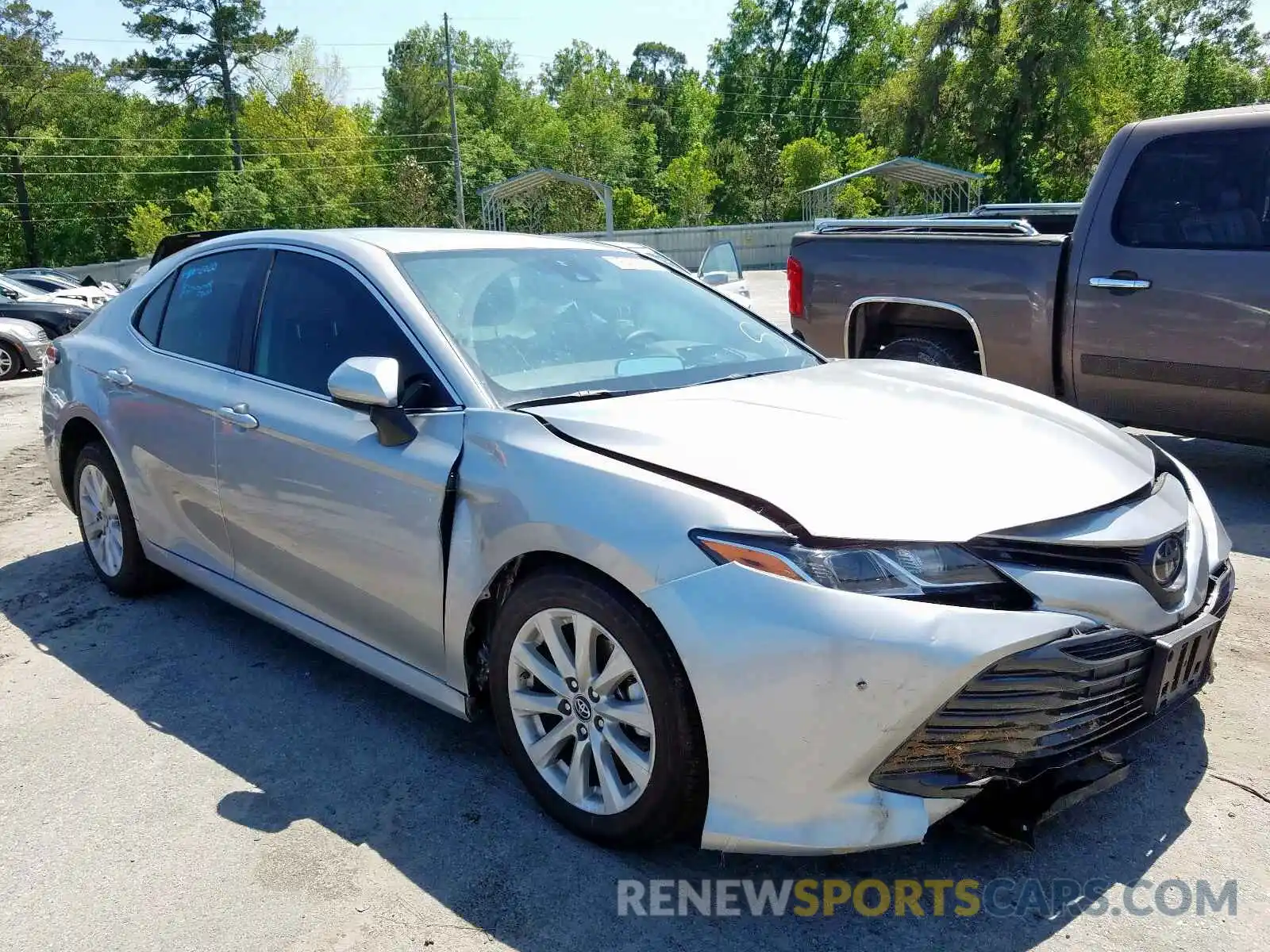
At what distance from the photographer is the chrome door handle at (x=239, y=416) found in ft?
11.6

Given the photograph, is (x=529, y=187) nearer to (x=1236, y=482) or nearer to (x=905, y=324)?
(x=905, y=324)

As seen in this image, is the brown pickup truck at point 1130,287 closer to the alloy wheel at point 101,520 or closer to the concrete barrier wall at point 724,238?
the alloy wheel at point 101,520

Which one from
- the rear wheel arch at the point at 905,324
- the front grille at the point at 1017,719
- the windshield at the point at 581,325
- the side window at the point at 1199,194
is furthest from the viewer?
the rear wheel arch at the point at 905,324

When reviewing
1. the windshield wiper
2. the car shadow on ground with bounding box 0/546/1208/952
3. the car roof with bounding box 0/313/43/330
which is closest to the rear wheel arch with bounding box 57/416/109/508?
the car shadow on ground with bounding box 0/546/1208/952

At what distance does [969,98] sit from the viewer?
45.8 meters

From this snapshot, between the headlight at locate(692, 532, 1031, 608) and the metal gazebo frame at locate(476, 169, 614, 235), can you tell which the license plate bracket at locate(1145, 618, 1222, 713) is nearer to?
the headlight at locate(692, 532, 1031, 608)

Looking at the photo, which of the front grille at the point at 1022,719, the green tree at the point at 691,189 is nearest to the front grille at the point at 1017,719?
the front grille at the point at 1022,719

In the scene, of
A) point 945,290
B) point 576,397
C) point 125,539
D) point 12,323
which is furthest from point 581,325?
point 12,323

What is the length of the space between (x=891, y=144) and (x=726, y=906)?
173ft

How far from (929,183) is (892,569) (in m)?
39.1

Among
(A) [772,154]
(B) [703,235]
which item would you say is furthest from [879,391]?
(A) [772,154]

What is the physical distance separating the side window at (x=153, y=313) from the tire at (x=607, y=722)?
8.32 ft

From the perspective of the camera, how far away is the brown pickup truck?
5086mm

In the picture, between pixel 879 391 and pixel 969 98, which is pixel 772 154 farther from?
pixel 879 391
